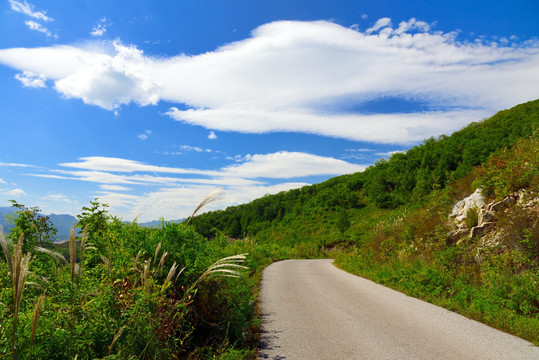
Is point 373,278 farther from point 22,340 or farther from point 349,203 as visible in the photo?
point 349,203

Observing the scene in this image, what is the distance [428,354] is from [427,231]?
9.39m

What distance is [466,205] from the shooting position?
43.7 feet

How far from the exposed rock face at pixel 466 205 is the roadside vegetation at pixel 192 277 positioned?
342 millimetres

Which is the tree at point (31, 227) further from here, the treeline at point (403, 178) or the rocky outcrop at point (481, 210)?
the treeline at point (403, 178)

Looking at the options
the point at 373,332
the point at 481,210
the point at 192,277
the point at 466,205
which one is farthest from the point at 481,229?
the point at 192,277

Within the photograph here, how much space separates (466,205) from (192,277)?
11811 mm

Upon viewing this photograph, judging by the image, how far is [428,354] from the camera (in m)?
5.84

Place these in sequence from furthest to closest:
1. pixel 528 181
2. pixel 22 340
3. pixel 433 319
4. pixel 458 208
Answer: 1. pixel 458 208
2. pixel 528 181
3. pixel 433 319
4. pixel 22 340

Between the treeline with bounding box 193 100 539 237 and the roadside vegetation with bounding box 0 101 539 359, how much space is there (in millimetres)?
14777

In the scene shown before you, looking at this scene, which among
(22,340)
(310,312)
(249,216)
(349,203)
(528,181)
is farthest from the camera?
(249,216)

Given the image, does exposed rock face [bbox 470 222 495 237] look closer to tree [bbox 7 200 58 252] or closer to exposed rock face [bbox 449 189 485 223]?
exposed rock face [bbox 449 189 485 223]

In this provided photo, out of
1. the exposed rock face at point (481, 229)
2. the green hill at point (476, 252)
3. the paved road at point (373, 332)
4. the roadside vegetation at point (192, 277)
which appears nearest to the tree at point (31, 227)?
the roadside vegetation at point (192, 277)

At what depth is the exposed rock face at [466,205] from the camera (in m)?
12.8

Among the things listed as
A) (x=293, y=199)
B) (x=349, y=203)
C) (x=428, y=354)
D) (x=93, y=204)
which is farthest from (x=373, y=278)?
(x=293, y=199)
